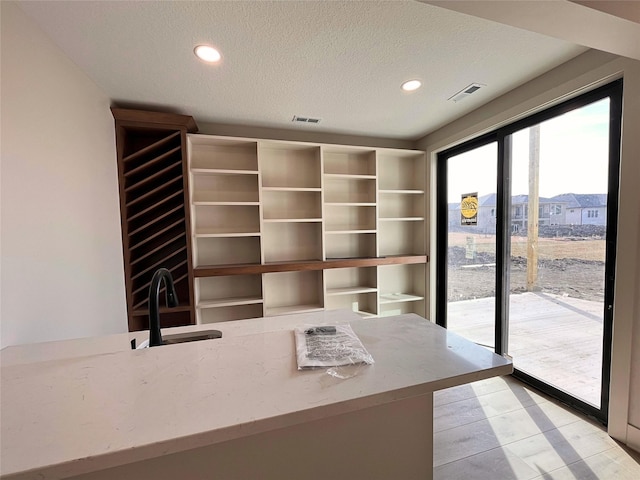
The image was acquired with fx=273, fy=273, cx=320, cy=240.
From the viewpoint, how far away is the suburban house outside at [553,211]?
192cm

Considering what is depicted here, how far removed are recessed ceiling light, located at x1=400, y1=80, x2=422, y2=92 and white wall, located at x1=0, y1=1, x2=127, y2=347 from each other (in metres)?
2.30

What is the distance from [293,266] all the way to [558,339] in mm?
2406

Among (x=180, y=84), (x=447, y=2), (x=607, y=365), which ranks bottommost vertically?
(x=607, y=365)

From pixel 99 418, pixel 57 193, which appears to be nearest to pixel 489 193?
pixel 99 418

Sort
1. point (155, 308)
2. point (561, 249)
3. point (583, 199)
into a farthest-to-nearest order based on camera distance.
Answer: point (561, 249) < point (583, 199) < point (155, 308)

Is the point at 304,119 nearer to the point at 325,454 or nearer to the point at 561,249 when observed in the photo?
the point at 561,249

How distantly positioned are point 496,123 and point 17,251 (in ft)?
11.2

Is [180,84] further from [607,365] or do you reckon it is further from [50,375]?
[607,365]

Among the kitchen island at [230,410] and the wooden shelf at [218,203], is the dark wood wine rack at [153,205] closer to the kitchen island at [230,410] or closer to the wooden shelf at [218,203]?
the wooden shelf at [218,203]

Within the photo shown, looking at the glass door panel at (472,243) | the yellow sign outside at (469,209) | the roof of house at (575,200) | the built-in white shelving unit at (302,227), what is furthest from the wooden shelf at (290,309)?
the roof of house at (575,200)

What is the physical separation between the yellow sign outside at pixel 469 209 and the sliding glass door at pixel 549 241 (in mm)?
11

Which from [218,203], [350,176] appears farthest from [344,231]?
A: [218,203]

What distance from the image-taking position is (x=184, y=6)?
138cm

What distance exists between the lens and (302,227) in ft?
10.9
